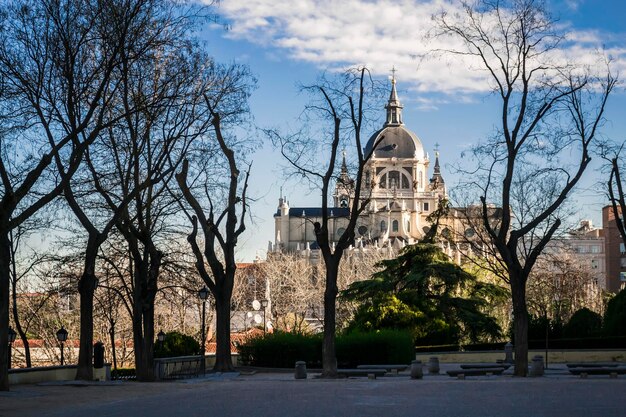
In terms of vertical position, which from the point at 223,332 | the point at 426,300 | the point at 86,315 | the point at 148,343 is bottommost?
the point at 148,343

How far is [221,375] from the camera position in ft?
101

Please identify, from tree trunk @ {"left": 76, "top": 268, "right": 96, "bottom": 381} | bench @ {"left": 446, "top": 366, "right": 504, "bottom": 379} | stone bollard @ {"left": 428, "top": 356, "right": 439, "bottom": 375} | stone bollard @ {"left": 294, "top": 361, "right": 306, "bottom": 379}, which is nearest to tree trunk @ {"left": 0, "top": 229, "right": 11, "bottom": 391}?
tree trunk @ {"left": 76, "top": 268, "right": 96, "bottom": 381}

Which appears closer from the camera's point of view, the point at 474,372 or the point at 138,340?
the point at 474,372

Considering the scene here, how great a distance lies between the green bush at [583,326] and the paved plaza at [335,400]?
67.0ft

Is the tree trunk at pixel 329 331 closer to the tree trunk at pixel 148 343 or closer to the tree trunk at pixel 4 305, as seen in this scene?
the tree trunk at pixel 148 343

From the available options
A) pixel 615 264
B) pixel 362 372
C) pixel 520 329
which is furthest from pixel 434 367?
pixel 615 264

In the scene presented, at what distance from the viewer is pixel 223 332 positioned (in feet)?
104

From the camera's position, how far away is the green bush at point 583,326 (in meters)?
41.3

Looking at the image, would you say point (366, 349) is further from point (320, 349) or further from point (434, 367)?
point (434, 367)

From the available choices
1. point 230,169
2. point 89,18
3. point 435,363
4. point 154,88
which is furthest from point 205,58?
point 435,363

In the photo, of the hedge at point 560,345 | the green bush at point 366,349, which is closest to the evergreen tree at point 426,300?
the hedge at point 560,345

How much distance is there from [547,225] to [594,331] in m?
6.39

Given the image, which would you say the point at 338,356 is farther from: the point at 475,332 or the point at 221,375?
the point at 475,332

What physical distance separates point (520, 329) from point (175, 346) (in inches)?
706
